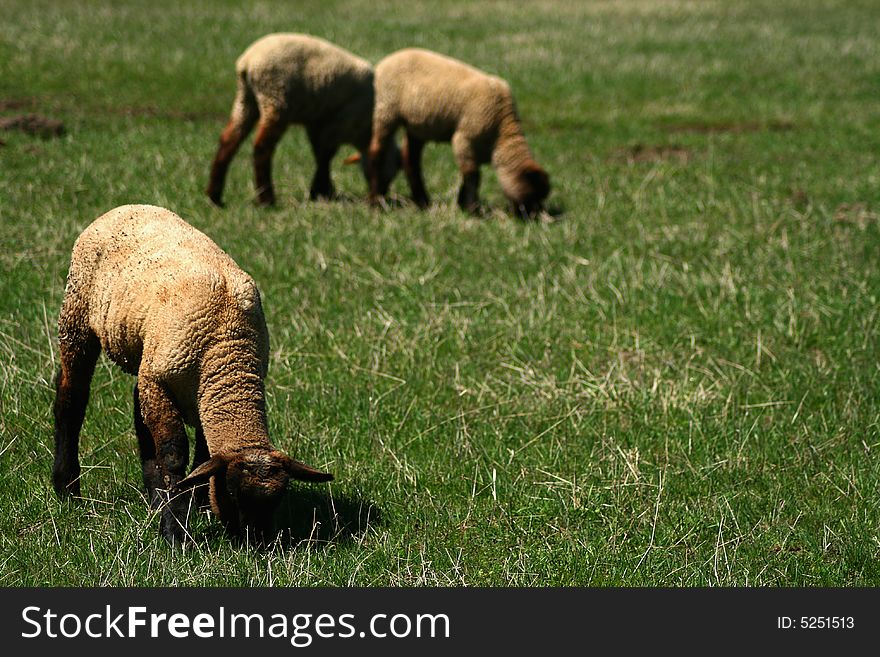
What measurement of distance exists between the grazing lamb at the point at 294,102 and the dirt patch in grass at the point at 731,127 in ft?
21.7

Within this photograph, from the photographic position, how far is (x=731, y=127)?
18.0 m

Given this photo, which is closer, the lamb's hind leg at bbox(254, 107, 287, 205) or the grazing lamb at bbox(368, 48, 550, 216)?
the lamb's hind leg at bbox(254, 107, 287, 205)

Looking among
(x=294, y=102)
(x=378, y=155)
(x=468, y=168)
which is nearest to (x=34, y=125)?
(x=294, y=102)

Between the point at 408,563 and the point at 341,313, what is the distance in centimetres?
379

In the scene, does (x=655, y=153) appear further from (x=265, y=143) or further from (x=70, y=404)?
(x=70, y=404)

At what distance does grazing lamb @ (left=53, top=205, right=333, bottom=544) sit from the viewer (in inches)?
194

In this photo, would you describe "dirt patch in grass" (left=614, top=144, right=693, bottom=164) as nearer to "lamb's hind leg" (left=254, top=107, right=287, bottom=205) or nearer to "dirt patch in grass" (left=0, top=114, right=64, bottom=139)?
"lamb's hind leg" (left=254, top=107, right=287, bottom=205)

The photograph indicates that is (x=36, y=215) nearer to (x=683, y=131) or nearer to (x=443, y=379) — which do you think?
(x=443, y=379)

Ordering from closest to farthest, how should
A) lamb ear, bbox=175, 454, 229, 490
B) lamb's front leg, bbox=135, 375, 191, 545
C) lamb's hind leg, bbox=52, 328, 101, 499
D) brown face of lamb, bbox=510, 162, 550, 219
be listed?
lamb ear, bbox=175, 454, 229, 490 < lamb's front leg, bbox=135, 375, 191, 545 < lamb's hind leg, bbox=52, 328, 101, 499 < brown face of lamb, bbox=510, 162, 550, 219

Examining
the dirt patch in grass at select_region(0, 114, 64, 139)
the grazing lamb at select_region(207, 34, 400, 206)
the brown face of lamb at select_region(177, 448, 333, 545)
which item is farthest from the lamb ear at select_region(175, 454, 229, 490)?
the dirt patch in grass at select_region(0, 114, 64, 139)

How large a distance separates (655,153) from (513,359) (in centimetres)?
837

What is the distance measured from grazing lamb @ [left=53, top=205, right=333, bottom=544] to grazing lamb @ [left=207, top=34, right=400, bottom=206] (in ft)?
21.7

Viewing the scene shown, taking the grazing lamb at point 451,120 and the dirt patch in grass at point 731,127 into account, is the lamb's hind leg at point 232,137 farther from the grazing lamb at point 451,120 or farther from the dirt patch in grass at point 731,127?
the dirt patch in grass at point 731,127

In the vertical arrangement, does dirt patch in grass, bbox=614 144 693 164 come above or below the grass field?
below
